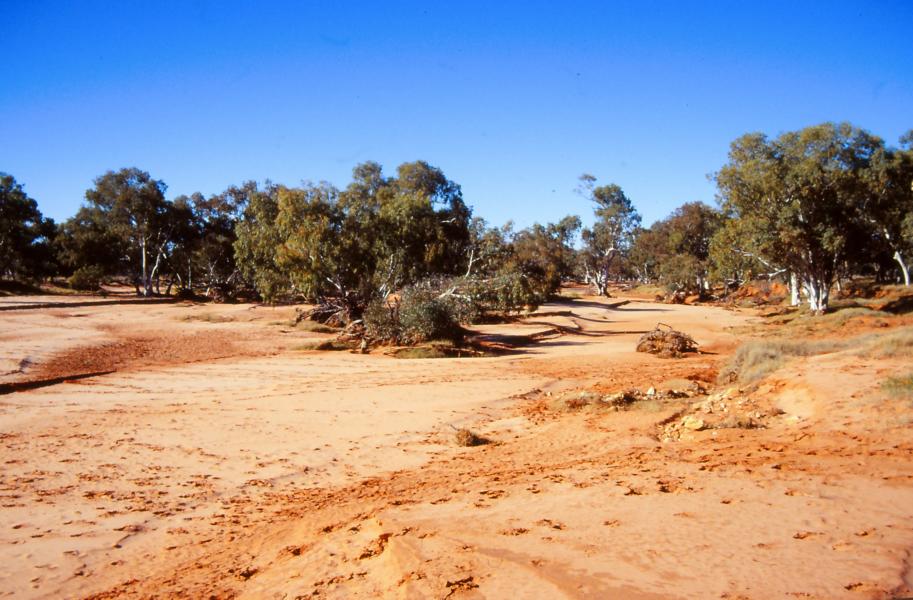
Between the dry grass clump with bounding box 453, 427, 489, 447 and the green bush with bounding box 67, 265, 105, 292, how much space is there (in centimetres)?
5067

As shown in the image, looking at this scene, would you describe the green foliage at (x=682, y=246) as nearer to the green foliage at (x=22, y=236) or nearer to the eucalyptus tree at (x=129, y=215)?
the eucalyptus tree at (x=129, y=215)

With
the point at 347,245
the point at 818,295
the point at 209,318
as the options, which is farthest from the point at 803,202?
the point at 209,318

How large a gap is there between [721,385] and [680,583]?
9916mm

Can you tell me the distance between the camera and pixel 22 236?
50.3 meters

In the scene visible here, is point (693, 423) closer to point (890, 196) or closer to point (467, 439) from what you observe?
point (467, 439)

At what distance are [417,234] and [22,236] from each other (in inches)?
1699

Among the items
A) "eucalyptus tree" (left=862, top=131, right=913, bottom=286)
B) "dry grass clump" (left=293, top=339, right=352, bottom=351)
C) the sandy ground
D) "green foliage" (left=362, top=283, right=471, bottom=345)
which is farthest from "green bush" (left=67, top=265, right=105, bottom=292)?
"eucalyptus tree" (left=862, top=131, right=913, bottom=286)

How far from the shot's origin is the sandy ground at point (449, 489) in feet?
14.6

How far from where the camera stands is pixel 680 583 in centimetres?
406

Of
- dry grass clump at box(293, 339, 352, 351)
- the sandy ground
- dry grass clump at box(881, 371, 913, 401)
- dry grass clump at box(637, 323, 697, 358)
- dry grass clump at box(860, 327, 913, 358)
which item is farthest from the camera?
dry grass clump at box(293, 339, 352, 351)

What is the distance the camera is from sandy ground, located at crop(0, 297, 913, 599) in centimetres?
444

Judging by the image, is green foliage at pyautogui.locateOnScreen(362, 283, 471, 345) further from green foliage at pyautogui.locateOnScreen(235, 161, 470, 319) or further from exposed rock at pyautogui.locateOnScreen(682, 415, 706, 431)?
exposed rock at pyautogui.locateOnScreen(682, 415, 706, 431)

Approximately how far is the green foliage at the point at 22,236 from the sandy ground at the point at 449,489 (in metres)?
43.6

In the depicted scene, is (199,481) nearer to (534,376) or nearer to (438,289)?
(534,376)
